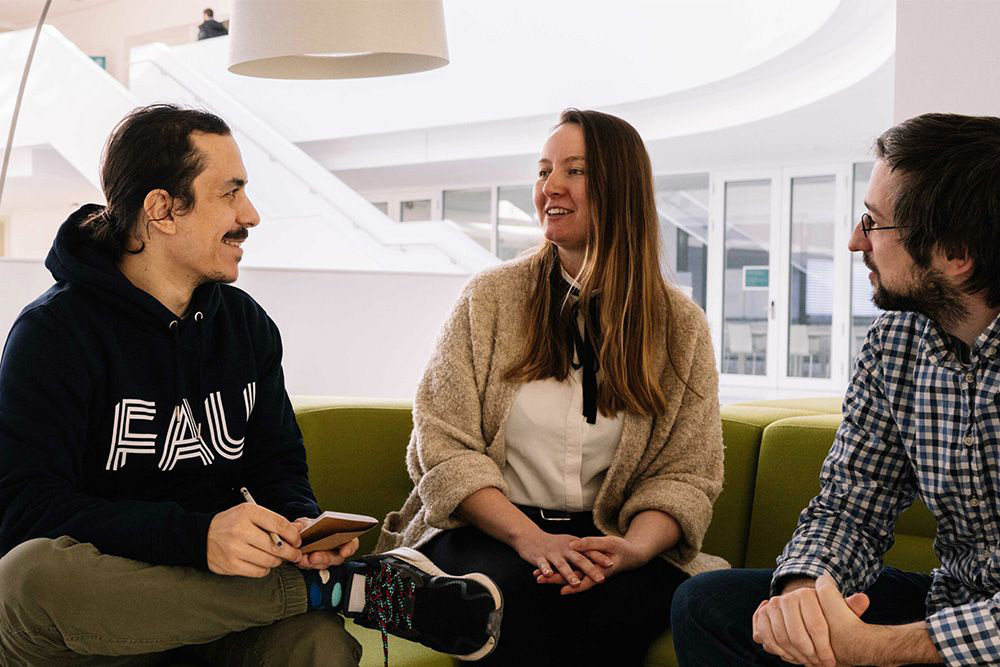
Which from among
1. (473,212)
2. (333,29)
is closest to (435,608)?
(333,29)

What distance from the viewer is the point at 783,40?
8.92 m

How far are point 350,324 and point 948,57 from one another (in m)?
2.13

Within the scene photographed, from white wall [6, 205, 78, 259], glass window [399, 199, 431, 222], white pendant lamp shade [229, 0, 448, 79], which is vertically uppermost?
glass window [399, 199, 431, 222]

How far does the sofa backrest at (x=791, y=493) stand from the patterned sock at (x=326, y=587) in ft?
3.52

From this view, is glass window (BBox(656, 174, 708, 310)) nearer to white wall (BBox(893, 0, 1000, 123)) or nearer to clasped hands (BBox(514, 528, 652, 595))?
white wall (BBox(893, 0, 1000, 123))

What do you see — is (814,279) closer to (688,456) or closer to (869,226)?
(688,456)

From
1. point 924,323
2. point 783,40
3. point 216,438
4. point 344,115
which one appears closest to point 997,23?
point 924,323

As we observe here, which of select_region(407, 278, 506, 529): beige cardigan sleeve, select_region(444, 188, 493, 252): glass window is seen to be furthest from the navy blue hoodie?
select_region(444, 188, 493, 252): glass window

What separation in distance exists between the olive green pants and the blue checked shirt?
77cm

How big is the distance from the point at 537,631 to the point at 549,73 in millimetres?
9660

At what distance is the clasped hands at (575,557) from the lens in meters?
2.04

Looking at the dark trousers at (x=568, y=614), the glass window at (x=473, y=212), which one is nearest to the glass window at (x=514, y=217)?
the glass window at (x=473, y=212)

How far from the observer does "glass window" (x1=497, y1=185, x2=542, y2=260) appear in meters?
14.0

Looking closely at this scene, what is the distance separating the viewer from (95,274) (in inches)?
72.7
